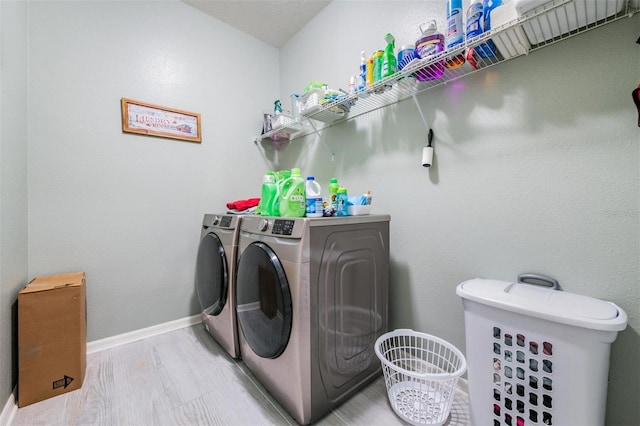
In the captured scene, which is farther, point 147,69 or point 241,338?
point 147,69

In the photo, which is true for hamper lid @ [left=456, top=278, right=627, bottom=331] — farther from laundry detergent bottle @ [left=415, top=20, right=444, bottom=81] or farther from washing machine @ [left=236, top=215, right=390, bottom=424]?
laundry detergent bottle @ [left=415, top=20, right=444, bottom=81]

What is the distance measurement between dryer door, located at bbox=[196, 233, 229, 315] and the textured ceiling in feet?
6.45

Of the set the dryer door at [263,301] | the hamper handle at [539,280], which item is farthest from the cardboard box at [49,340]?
the hamper handle at [539,280]

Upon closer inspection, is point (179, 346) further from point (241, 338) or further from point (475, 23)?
point (475, 23)

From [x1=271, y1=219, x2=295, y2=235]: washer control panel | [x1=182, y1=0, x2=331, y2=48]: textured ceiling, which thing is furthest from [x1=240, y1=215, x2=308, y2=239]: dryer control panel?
[x1=182, y1=0, x2=331, y2=48]: textured ceiling

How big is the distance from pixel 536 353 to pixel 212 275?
5.64ft

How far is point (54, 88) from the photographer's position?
5.23ft

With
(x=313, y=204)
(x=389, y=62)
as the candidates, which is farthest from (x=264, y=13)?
(x=313, y=204)

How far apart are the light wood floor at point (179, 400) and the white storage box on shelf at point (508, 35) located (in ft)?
5.46

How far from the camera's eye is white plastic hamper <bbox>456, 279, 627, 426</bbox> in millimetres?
763

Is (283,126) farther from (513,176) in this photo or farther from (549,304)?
(549,304)

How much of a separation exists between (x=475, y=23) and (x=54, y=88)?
8.03 ft

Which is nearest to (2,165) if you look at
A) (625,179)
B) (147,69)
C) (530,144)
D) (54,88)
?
(54,88)

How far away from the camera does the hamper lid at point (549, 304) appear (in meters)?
0.74
